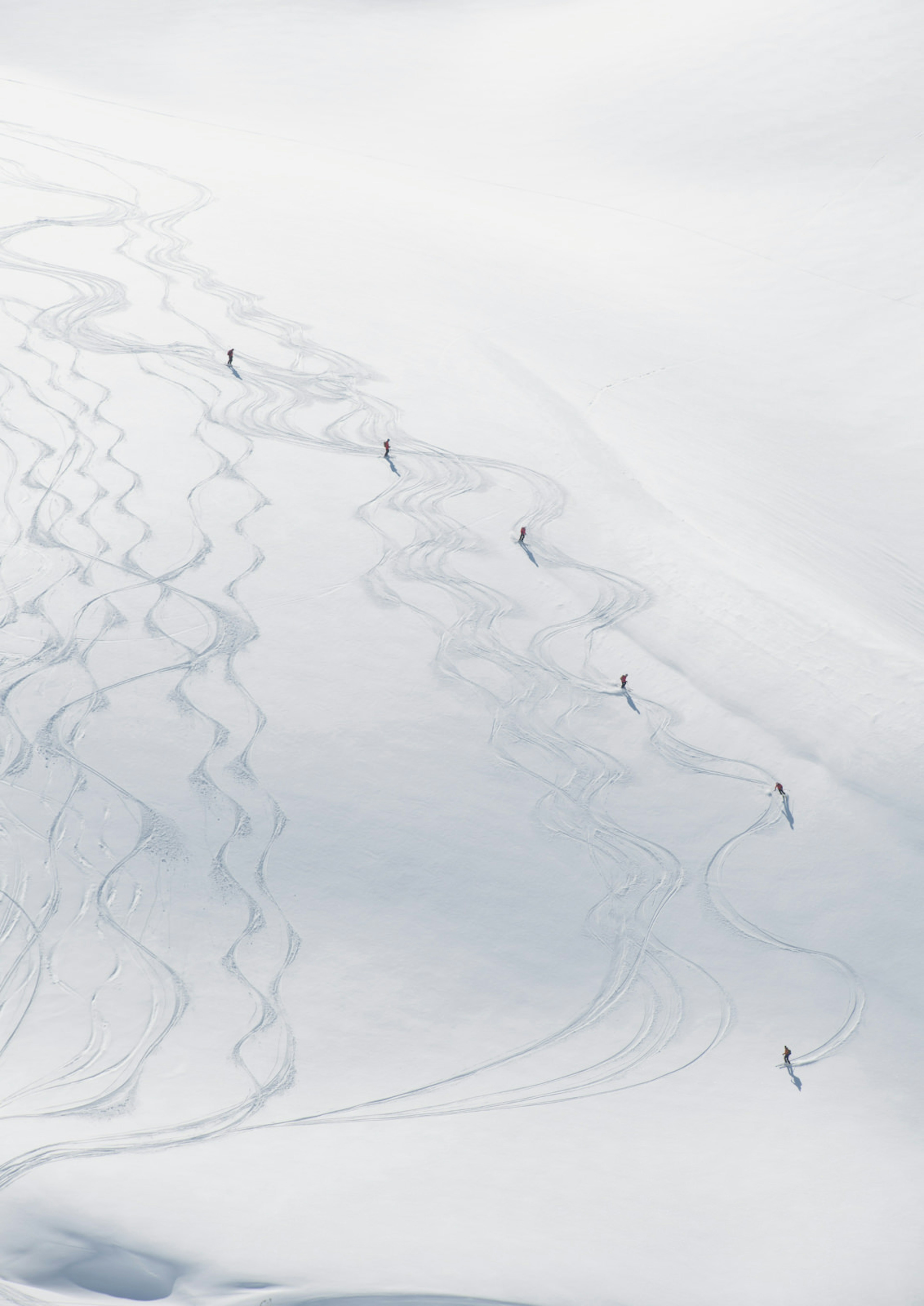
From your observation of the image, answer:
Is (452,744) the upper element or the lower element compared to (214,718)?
upper

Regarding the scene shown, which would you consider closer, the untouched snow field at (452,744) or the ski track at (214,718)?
the untouched snow field at (452,744)

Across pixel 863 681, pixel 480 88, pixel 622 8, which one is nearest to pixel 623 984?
pixel 863 681

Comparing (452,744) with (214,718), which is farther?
(452,744)

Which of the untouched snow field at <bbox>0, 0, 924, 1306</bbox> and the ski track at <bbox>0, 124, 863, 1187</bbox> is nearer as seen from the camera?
the untouched snow field at <bbox>0, 0, 924, 1306</bbox>

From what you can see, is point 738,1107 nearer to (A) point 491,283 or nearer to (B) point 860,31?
(A) point 491,283
